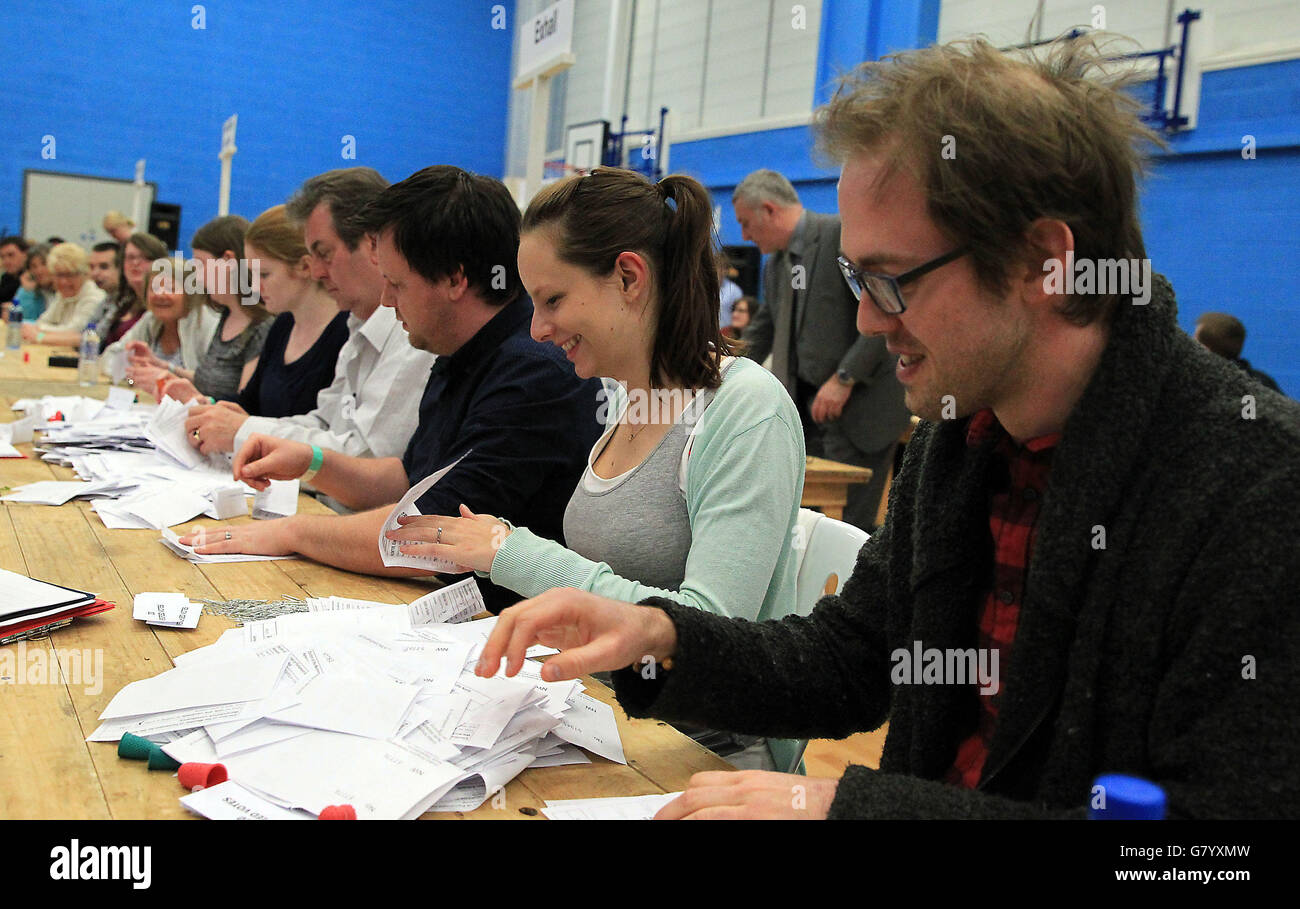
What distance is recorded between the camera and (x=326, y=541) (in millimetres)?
1852

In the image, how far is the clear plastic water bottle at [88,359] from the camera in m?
4.24

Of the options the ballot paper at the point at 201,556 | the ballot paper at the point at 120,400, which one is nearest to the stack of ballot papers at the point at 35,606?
the ballot paper at the point at 201,556

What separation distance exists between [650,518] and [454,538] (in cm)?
30

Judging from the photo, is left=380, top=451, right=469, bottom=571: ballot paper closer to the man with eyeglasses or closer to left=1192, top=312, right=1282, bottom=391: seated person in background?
the man with eyeglasses

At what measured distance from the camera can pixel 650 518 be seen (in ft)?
5.29

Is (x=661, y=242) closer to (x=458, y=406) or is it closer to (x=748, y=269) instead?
Answer: (x=458, y=406)

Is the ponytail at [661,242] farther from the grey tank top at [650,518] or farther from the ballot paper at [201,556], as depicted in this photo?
the ballot paper at [201,556]

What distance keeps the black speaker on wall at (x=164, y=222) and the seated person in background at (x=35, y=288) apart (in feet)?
2.90

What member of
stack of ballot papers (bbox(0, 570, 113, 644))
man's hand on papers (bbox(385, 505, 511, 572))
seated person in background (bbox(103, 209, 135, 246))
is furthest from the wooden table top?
seated person in background (bbox(103, 209, 135, 246))

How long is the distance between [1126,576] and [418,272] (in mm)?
1579

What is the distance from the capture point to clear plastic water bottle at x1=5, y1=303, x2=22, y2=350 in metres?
5.89

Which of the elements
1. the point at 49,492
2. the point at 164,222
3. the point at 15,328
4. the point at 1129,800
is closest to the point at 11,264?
the point at 164,222

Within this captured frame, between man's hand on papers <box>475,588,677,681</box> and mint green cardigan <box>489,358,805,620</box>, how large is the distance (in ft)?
0.84
